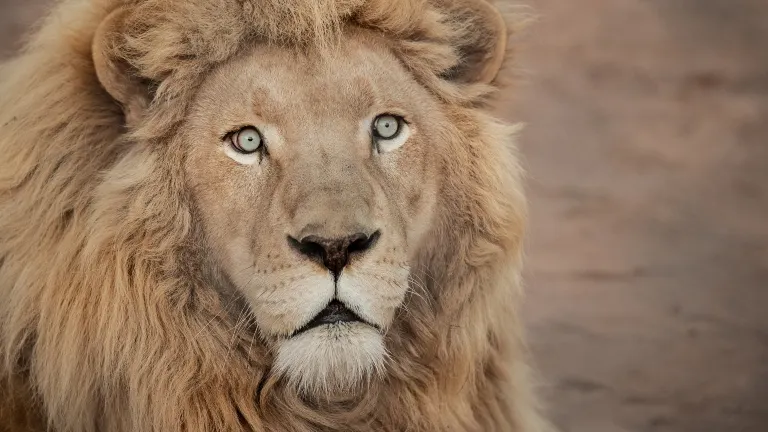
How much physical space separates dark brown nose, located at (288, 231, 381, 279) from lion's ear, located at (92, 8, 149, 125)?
650 mm

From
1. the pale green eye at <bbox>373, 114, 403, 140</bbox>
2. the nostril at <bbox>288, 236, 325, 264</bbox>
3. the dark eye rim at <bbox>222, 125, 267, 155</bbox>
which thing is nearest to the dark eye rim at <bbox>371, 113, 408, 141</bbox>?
the pale green eye at <bbox>373, 114, 403, 140</bbox>

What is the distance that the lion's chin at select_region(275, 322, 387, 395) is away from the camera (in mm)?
3166

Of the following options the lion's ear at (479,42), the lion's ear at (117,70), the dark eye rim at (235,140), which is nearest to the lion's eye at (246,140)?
the dark eye rim at (235,140)

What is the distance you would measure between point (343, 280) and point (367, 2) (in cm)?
90

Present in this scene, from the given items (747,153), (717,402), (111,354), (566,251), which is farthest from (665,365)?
(111,354)

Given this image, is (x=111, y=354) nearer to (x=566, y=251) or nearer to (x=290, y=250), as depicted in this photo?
(x=290, y=250)

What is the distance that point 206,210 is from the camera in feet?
11.0

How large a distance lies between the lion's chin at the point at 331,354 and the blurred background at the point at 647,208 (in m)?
1.12

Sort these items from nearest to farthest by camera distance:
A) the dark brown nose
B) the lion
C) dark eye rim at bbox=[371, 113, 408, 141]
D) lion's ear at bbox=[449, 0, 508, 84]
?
the dark brown nose < the lion < dark eye rim at bbox=[371, 113, 408, 141] < lion's ear at bbox=[449, 0, 508, 84]

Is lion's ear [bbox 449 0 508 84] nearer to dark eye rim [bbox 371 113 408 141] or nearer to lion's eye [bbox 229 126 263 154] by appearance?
dark eye rim [bbox 371 113 408 141]

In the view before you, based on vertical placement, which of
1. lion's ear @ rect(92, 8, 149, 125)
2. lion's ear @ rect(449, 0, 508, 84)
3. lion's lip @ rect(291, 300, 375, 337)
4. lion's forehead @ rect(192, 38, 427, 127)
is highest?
lion's ear @ rect(449, 0, 508, 84)

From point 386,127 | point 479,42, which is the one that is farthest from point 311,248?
point 479,42

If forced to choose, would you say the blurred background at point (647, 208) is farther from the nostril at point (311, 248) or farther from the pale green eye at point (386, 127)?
the nostril at point (311, 248)

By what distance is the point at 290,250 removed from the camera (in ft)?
10.3
